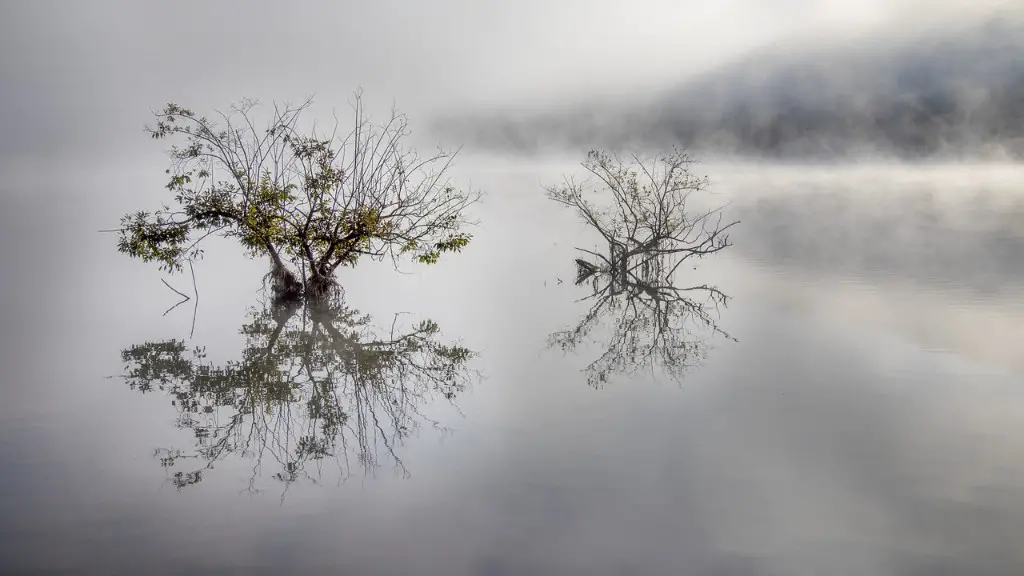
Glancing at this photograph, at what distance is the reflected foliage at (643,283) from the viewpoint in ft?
40.0

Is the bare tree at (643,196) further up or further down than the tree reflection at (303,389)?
further up

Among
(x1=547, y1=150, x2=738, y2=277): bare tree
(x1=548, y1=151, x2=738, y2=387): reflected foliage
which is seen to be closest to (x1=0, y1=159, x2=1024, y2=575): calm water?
(x1=548, y1=151, x2=738, y2=387): reflected foliage

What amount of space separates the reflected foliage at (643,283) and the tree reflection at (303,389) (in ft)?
7.76

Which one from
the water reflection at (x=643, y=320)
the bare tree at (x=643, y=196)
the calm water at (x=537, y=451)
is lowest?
the calm water at (x=537, y=451)

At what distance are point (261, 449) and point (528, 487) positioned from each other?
263cm

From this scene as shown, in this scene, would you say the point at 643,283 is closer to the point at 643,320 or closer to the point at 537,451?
the point at 643,320

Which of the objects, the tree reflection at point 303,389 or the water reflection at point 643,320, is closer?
the tree reflection at point 303,389

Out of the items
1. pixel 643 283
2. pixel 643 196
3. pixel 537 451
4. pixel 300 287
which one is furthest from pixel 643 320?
pixel 537 451

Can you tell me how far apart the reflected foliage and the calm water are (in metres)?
0.35

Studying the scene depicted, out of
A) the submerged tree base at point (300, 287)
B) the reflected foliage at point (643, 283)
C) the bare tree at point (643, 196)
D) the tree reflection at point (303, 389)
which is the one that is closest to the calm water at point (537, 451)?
the tree reflection at point (303, 389)

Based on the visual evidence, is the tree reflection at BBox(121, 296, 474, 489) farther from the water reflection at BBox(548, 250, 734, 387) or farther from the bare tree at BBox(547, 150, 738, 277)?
the bare tree at BBox(547, 150, 738, 277)

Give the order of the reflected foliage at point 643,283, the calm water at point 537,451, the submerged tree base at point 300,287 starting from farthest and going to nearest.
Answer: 1. the submerged tree base at point 300,287
2. the reflected foliage at point 643,283
3. the calm water at point 537,451

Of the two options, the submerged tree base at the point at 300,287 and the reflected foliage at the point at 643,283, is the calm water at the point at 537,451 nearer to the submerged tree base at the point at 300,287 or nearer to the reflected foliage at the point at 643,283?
the reflected foliage at the point at 643,283

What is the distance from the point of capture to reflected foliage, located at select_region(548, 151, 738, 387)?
481 inches
